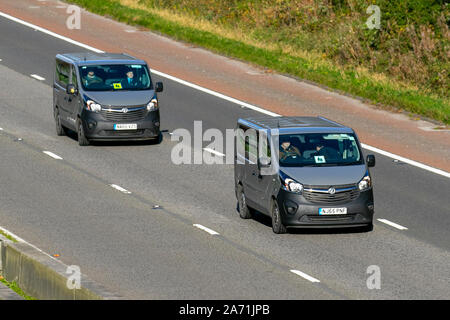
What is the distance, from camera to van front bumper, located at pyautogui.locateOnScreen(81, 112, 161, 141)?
90.9 feet

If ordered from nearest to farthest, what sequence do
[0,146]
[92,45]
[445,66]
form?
[0,146] < [445,66] < [92,45]

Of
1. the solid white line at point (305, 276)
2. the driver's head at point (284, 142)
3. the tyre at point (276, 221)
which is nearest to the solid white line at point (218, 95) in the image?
the driver's head at point (284, 142)

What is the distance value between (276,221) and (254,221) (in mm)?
1300

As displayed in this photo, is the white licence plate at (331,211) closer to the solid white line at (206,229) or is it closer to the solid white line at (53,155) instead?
the solid white line at (206,229)

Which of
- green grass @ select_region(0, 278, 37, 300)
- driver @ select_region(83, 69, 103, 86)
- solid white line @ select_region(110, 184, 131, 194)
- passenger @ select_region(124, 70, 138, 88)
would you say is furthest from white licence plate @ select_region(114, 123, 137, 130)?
green grass @ select_region(0, 278, 37, 300)

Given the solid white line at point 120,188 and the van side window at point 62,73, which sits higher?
the van side window at point 62,73

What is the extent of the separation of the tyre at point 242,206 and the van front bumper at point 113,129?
6.70 m

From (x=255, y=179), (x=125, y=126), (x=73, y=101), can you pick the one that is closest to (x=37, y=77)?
(x=73, y=101)

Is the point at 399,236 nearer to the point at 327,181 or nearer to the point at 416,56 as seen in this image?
the point at 327,181

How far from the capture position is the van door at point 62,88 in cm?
2908

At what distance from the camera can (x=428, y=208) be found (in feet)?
73.4

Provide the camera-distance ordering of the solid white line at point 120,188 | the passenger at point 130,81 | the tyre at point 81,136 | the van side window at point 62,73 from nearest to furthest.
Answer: the solid white line at point 120,188 → the tyre at point 81,136 → the passenger at point 130,81 → the van side window at point 62,73

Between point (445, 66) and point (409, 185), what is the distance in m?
11.8

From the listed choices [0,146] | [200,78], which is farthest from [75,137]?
[200,78]
